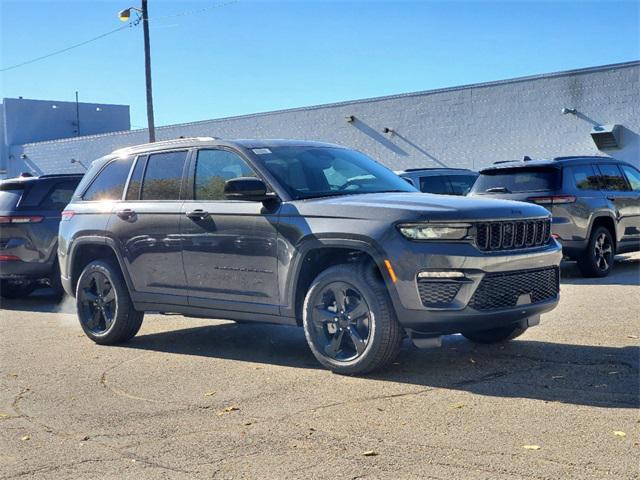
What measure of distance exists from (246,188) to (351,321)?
1348 mm

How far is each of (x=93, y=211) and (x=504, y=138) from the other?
21088mm

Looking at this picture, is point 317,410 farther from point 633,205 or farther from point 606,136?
point 606,136

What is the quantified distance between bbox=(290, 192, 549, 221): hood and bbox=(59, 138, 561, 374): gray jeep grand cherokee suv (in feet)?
0.04

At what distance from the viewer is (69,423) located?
5.67 meters

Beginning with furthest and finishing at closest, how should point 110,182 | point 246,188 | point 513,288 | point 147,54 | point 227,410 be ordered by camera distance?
point 147,54 < point 110,182 < point 246,188 < point 513,288 < point 227,410

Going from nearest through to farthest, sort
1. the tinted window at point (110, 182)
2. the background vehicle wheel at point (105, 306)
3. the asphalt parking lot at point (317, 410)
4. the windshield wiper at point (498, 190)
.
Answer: the asphalt parking lot at point (317, 410), the background vehicle wheel at point (105, 306), the tinted window at point (110, 182), the windshield wiper at point (498, 190)

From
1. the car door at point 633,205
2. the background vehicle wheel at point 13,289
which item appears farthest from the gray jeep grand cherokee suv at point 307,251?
the car door at point 633,205

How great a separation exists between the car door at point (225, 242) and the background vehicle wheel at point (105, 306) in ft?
3.34

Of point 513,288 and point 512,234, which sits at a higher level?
point 512,234

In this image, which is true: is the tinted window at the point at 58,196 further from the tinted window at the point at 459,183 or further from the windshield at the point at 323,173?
the tinted window at the point at 459,183

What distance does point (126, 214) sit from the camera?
8.25 meters

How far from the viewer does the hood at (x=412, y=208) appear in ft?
20.7

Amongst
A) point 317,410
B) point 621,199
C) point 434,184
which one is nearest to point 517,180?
point 621,199

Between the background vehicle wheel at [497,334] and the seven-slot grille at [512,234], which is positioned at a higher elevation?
the seven-slot grille at [512,234]
